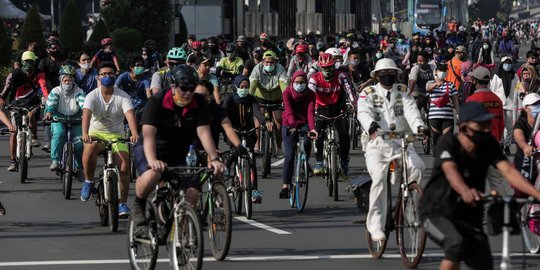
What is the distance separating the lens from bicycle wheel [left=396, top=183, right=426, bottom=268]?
39.4 feet

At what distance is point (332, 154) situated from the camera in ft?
59.2

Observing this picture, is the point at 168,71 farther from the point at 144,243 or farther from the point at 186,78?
the point at 144,243

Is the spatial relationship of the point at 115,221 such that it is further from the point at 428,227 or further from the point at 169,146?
the point at 428,227

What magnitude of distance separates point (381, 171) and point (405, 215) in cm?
65

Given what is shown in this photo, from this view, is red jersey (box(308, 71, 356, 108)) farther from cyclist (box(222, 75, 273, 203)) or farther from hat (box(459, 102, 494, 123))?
hat (box(459, 102, 494, 123))

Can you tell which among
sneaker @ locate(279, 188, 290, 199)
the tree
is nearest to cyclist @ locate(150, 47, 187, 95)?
sneaker @ locate(279, 188, 290, 199)

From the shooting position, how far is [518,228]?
9000 mm

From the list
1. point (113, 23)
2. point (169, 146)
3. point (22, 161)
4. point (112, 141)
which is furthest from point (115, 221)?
point (113, 23)

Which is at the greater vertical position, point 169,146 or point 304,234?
point 169,146

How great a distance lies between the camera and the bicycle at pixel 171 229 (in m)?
10.9

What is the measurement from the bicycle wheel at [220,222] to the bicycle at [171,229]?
22.4 inches

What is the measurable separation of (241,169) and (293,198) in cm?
129

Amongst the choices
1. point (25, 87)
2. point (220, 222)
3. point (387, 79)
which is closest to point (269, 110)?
point (25, 87)

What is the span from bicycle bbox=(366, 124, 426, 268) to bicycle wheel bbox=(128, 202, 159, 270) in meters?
2.04
